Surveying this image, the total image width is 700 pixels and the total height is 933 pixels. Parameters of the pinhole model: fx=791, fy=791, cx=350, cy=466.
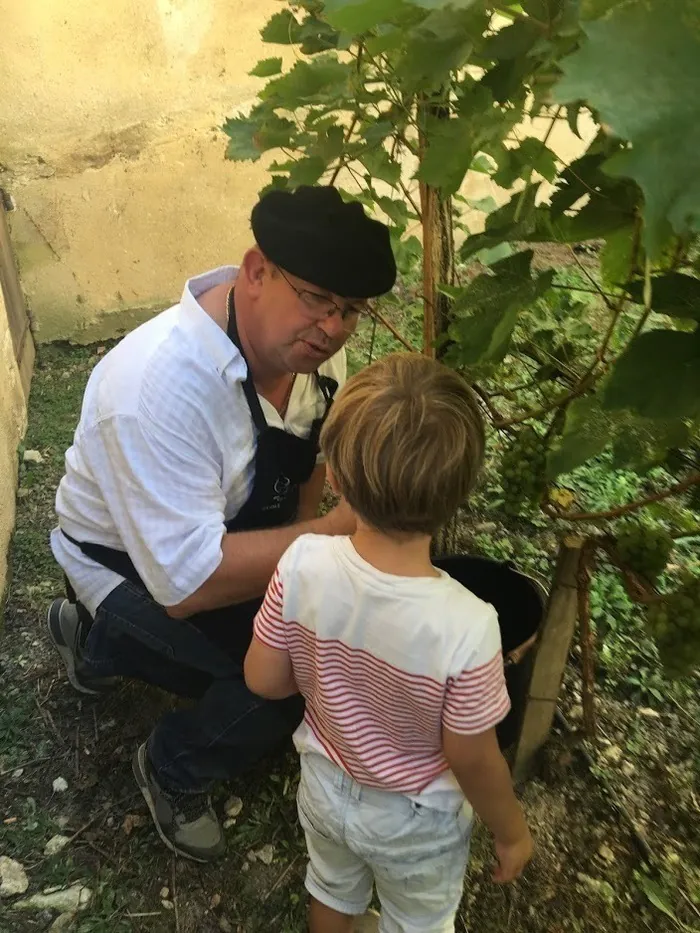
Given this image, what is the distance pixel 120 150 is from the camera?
333 cm

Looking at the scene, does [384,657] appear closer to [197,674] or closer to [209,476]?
[209,476]

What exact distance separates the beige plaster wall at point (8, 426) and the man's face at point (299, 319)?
4.35 ft

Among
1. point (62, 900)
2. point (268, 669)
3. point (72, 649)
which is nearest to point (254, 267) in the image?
point (268, 669)

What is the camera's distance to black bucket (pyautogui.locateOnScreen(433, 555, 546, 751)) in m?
1.62

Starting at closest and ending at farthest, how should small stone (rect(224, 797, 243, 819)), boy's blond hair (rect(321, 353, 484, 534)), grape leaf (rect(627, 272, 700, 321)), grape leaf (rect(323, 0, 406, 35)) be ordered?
grape leaf (rect(323, 0, 406, 35)) < grape leaf (rect(627, 272, 700, 321)) < boy's blond hair (rect(321, 353, 484, 534)) < small stone (rect(224, 797, 243, 819))

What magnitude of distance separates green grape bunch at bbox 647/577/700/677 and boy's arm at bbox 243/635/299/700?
55cm

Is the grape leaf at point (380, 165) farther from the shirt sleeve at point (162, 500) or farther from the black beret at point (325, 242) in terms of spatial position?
the shirt sleeve at point (162, 500)

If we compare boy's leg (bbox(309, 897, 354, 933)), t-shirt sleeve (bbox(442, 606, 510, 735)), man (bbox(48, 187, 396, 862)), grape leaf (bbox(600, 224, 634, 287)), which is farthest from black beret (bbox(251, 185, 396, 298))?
boy's leg (bbox(309, 897, 354, 933))

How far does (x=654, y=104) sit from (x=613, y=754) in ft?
5.69

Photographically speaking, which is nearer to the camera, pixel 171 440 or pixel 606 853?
pixel 171 440

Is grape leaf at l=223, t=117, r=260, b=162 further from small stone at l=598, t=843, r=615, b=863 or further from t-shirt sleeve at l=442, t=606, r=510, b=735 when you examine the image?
small stone at l=598, t=843, r=615, b=863

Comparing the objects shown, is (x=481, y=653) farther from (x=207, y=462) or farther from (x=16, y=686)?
(x=16, y=686)

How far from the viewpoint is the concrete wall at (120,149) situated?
3.09 m

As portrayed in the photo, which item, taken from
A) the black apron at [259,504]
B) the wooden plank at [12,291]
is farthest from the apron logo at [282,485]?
the wooden plank at [12,291]
